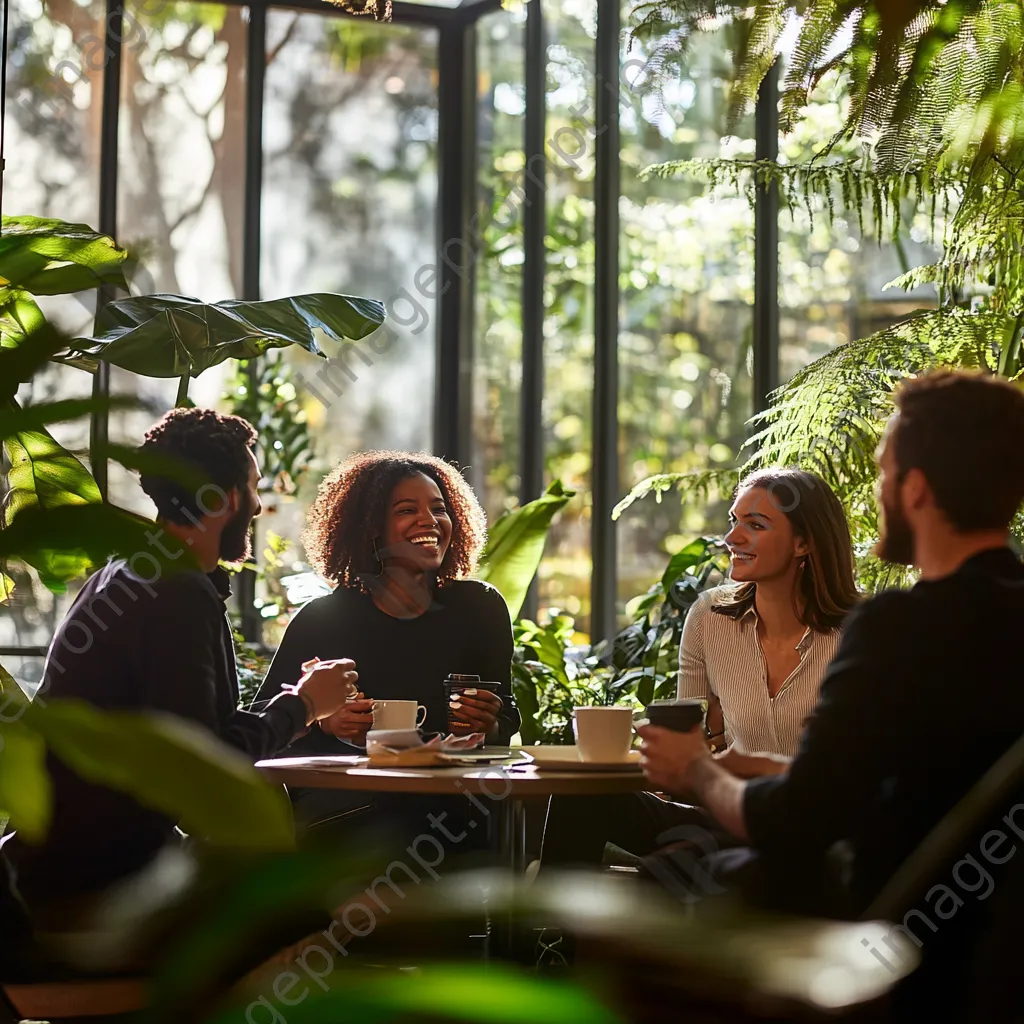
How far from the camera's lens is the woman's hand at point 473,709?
2.67 meters

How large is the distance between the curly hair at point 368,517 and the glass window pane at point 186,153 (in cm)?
235

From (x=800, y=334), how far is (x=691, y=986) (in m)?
4.34

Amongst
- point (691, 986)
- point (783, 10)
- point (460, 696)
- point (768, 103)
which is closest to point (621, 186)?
point (768, 103)

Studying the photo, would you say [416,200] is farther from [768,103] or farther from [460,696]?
[460,696]

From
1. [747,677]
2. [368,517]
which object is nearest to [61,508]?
[747,677]

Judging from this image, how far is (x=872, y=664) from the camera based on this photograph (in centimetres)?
164

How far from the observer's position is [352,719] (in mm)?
2645

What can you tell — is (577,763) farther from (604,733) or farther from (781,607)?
(781,607)

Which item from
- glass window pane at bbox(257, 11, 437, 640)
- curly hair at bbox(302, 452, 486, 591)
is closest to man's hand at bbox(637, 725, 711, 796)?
curly hair at bbox(302, 452, 486, 591)

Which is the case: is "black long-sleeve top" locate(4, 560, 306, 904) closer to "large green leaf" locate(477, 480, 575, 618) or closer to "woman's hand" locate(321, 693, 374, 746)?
"woman's hand" locate(321, 693, 374, 746)

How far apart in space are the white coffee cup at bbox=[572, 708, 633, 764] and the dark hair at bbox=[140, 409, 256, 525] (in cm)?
74

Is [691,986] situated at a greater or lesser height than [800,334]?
lesser

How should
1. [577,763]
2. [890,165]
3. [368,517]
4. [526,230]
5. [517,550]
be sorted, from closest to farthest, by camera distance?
[577,763] < [890,165] < [368,517] < [517,550] < [526,230]

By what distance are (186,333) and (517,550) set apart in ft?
4.75
